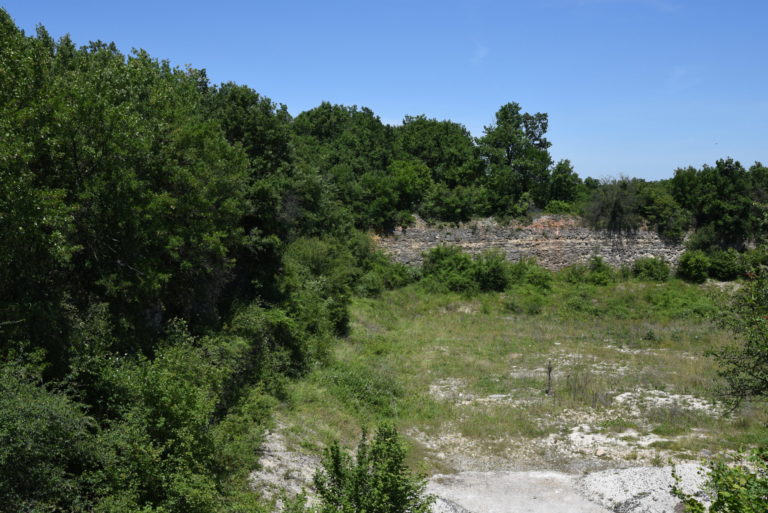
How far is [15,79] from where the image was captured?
1164cm

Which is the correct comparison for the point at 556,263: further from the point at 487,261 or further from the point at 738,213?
the point at 738,213

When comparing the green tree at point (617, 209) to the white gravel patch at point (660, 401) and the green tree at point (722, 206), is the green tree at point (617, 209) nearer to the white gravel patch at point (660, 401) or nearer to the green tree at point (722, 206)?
the green tree at point (722, 206)

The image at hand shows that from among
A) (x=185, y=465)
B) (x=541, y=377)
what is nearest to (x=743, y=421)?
(x=541, y=377)

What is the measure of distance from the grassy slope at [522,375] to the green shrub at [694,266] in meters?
1.29

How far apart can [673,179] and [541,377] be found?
22.1 metres

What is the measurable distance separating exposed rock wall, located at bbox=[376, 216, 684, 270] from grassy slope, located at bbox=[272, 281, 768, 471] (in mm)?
2963

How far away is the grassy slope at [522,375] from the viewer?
52.0 feet

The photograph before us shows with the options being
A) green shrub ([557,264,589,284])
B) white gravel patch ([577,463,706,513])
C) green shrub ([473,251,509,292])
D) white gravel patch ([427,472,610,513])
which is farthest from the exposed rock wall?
white gravel patch ([577,463,706,513])

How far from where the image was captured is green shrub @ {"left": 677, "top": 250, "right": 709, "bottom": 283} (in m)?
31.9

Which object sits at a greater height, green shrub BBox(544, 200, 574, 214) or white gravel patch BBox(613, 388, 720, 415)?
green shrub BBox(544, 200, 574, 214)

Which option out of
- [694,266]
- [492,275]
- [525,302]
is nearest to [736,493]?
[525,302]

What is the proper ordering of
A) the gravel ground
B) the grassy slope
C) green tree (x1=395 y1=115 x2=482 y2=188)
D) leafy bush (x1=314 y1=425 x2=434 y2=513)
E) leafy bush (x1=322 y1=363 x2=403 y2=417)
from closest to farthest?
leafy bush (x1=314 y1=425 x2=434 y2=513) < the gravel ground < the grassy slope < leafy bush (x1=322 y1=363 x2=403 y2=417) < green tree (x1=395 y1=115 x2=482 y2=188)

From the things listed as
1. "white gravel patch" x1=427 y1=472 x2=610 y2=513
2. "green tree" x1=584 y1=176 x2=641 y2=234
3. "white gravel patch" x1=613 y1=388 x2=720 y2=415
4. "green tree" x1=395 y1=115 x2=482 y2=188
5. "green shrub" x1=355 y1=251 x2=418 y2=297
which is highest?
"green tree" x1=395 y1=115 x2=482 y2=188

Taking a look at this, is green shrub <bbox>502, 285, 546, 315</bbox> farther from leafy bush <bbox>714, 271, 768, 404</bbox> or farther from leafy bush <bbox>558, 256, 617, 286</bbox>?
leafy bush <bbox>714, 271, 768, 404</bbox>
